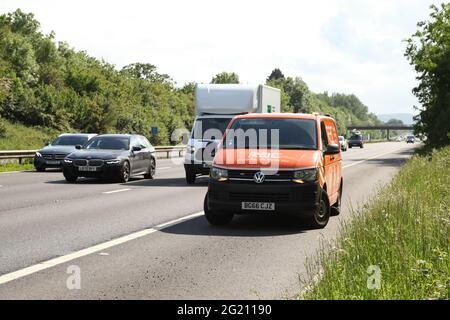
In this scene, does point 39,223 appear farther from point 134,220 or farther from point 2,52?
point 2,52

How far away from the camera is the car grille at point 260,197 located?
33.3ft

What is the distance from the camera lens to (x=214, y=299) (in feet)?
19.1

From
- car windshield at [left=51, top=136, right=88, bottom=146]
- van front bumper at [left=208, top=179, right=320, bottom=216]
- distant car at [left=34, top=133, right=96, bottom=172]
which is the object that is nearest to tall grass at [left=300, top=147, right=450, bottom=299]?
van front bumper at [left=208, top=179, right=320, bottom=216]

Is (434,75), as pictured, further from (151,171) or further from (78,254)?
(78,254)

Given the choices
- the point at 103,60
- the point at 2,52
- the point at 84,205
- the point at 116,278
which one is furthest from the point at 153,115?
the point at 116,278

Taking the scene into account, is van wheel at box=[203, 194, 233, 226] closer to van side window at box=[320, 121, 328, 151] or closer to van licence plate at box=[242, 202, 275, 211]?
van licence plate at box=[242, 202, 275, 211]

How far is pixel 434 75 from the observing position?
46.6 m

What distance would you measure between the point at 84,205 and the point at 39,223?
9.22ft

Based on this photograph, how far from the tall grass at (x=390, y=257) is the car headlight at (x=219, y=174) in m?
2.33

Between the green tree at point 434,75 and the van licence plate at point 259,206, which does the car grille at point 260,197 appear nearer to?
the van licence plate at point 259,206

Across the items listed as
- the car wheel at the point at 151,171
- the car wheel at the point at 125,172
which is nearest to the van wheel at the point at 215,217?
the car wheel at the point at 125,172

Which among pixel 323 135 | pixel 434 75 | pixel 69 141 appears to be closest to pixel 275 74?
pixel 434 75

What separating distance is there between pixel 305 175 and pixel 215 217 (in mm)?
1592

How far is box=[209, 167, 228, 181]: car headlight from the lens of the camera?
34.0 ft
